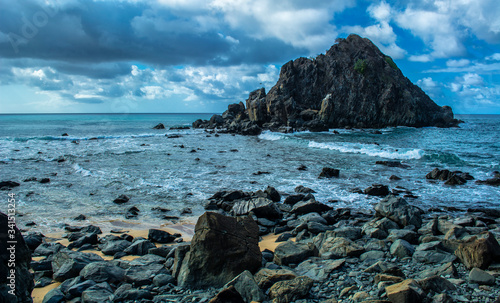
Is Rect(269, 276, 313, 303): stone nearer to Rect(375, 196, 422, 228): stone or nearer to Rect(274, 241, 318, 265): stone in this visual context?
Rect(274, 241, 318, 265): stone

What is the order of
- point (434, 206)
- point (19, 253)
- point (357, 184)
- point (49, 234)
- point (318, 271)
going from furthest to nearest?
point (357, 184) < point (434, 206) < point (49, 234) < point (318, 271) < point (19, 253)

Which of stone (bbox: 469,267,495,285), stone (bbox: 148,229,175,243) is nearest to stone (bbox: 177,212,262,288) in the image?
stone (bbox: 148,229,175,243)

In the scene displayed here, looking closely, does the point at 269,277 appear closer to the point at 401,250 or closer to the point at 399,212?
the point at 401,250

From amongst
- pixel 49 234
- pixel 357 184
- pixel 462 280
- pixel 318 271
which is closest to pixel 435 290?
pixel 462 280

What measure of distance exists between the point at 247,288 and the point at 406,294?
8.21ft

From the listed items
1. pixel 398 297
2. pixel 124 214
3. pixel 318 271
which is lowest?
pixel 124 214

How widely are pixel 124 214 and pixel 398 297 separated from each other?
423 inches

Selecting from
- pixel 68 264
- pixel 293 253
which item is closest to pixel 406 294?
pixel 293 253

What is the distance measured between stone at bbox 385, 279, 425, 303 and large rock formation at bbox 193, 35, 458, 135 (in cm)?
6812

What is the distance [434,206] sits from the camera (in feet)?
42.9

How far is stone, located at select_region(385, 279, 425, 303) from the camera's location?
4434 millimetres

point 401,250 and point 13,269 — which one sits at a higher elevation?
point 13,269

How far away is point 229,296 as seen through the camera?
4.92m

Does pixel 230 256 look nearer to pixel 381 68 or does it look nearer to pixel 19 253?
pixel 19 253
